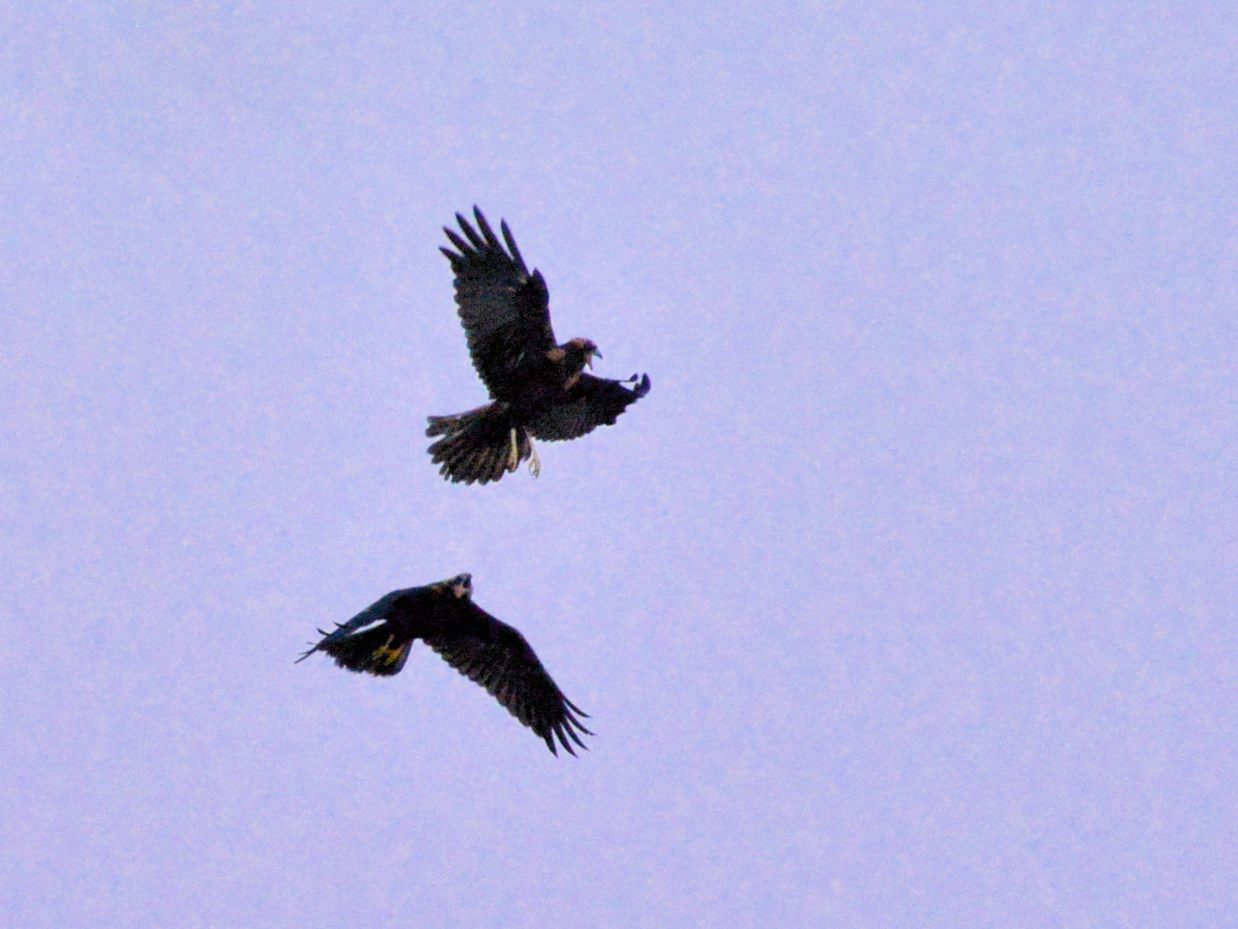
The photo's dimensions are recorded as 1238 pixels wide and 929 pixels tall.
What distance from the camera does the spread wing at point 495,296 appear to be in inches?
734

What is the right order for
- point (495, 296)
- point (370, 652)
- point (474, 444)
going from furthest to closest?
point (474, 444) < point (495, 296) < point (370, 652)

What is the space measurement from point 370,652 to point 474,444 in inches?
114

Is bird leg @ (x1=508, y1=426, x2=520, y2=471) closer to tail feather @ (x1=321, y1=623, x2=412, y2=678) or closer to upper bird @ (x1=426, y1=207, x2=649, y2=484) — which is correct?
upper bird @ (x1=426, y1=207, x2=649, y2=484)

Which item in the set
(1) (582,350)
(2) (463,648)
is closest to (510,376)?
(1) (582,350)

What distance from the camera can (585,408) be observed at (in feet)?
67.4

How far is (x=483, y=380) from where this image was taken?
63.4 ft

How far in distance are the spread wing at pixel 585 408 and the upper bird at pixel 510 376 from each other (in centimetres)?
1

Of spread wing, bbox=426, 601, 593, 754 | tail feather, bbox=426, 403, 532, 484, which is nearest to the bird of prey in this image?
spread wing, bbox=426, 601, 593, 754

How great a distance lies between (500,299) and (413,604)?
3.09 meters

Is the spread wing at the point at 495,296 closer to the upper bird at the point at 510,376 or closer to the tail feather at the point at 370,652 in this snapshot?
the upper bird at the point at 510,376

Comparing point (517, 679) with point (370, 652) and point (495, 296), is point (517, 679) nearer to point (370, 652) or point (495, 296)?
point (370, 652)

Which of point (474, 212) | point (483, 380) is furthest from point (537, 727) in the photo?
point (474, 212)

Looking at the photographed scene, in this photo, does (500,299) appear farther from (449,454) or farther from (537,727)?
(537,727)

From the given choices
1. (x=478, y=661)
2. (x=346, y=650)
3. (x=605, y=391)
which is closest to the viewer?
(x=346, y=650)
